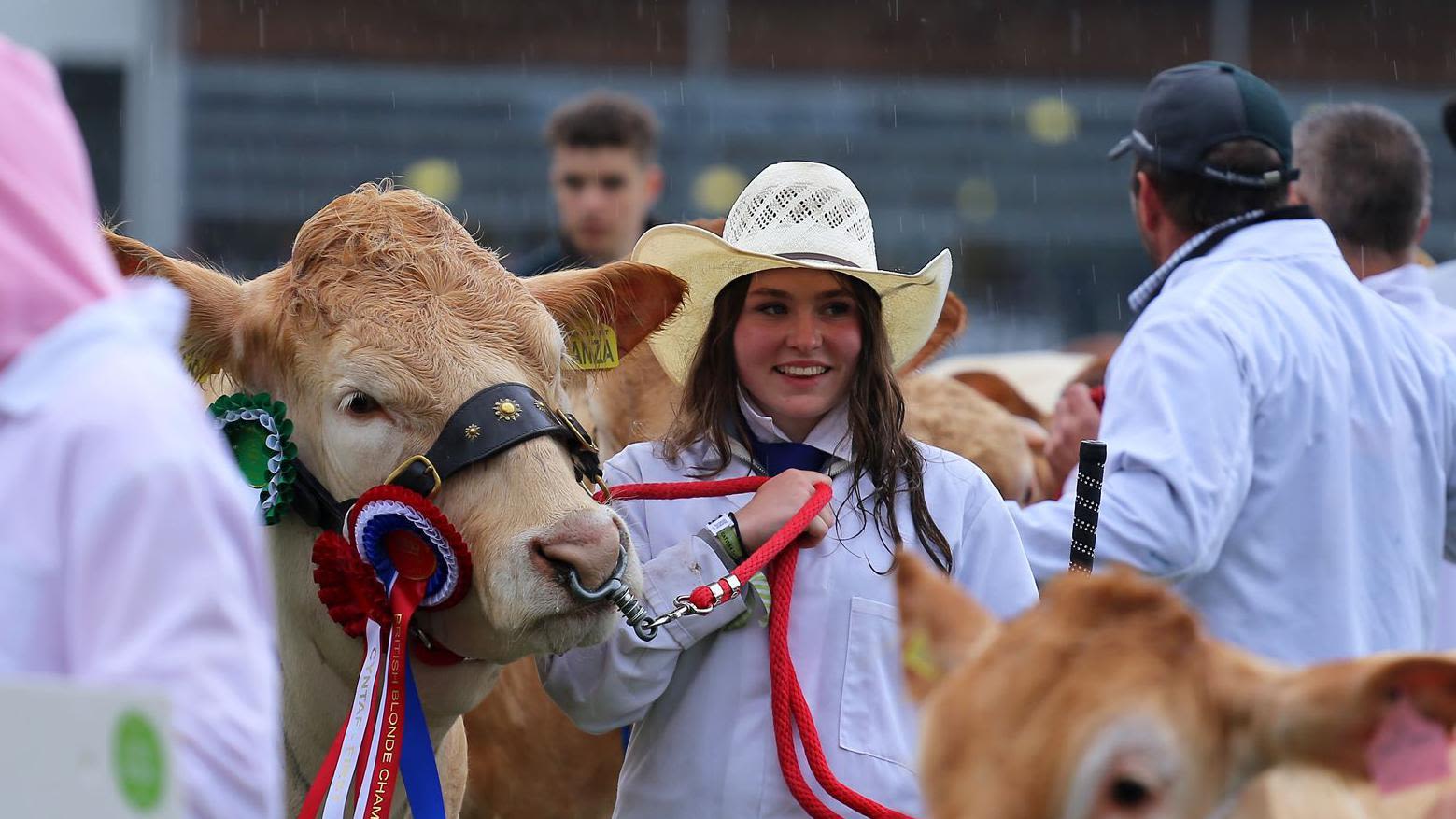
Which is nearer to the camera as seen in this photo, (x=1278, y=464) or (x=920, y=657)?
(x=920, y=657)

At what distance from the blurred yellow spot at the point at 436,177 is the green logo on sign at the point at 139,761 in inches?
483

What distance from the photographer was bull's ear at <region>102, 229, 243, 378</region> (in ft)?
10.3

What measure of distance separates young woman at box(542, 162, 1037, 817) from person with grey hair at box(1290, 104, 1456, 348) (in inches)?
83.9

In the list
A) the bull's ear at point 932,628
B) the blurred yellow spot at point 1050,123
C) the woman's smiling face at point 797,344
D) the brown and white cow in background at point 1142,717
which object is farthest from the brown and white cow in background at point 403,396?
the blurred yellow spot at point 1050,123

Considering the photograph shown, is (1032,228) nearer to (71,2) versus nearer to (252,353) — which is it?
(71,2)

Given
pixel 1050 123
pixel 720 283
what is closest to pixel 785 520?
pixel 720 283

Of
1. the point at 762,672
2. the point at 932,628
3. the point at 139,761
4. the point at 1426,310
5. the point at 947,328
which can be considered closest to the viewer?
the point at 139,761

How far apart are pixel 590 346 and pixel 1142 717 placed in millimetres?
1810

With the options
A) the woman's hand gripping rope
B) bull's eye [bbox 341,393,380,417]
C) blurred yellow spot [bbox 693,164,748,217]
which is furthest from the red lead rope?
blurred yellow spot [bbox 693,164,748,217]

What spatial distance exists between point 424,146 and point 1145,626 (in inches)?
531

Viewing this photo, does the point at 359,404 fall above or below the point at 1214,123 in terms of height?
below

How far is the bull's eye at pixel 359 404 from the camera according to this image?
297 centimetres

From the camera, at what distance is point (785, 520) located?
9.99 feet

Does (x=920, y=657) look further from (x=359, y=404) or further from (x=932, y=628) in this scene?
(x=359, y=404)
